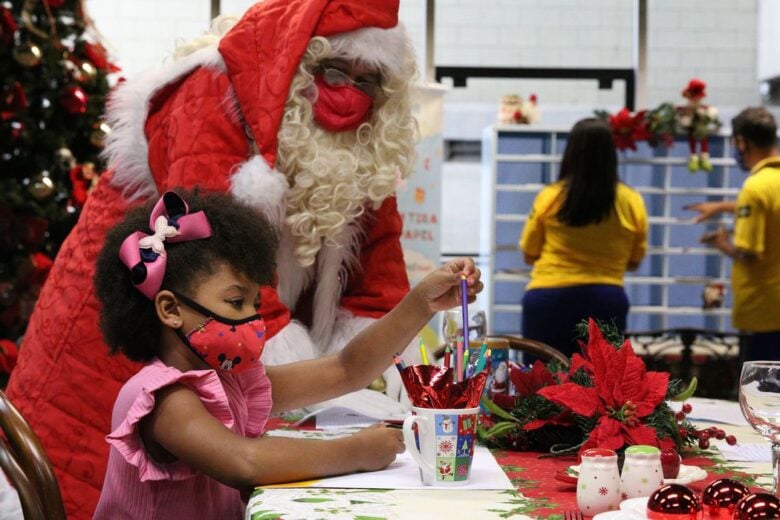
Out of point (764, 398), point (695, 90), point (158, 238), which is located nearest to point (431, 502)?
point (764, 398)

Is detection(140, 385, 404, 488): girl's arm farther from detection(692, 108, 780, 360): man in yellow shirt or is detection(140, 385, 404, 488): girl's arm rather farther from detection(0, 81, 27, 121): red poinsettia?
detection(692, 108, 780, 360): man in yellow shirt

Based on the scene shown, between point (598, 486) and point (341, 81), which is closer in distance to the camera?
point (598, 486)

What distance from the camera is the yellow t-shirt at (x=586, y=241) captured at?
13.7 feet

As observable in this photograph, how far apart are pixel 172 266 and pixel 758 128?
3322 millimetres

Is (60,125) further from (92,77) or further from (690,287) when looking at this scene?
(690,287)

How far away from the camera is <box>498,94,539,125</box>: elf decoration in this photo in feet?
19.6

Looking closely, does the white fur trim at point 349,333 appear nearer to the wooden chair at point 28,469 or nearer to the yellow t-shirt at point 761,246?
the wooden chair at point 28,469

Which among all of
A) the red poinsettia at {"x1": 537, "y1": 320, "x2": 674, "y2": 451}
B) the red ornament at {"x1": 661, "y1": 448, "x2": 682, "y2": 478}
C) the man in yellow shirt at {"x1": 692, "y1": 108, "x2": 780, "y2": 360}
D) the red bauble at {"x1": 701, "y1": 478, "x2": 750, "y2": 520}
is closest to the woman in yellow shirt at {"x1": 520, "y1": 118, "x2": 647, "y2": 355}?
the man in yellow shirt at {"x1": 692, "y1": 108, "x2": 780, "y2": 360}

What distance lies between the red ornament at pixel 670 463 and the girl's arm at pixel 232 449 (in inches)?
13.9

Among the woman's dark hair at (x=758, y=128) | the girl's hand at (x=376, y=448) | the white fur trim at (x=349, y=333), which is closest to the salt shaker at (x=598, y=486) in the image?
the girl's hand at (x=376, y=448)

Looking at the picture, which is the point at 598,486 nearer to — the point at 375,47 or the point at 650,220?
the point at 375,47

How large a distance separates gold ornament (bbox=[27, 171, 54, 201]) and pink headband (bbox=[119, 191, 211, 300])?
2.34 meters

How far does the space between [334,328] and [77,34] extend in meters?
2.22

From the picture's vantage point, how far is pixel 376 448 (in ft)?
4.41
